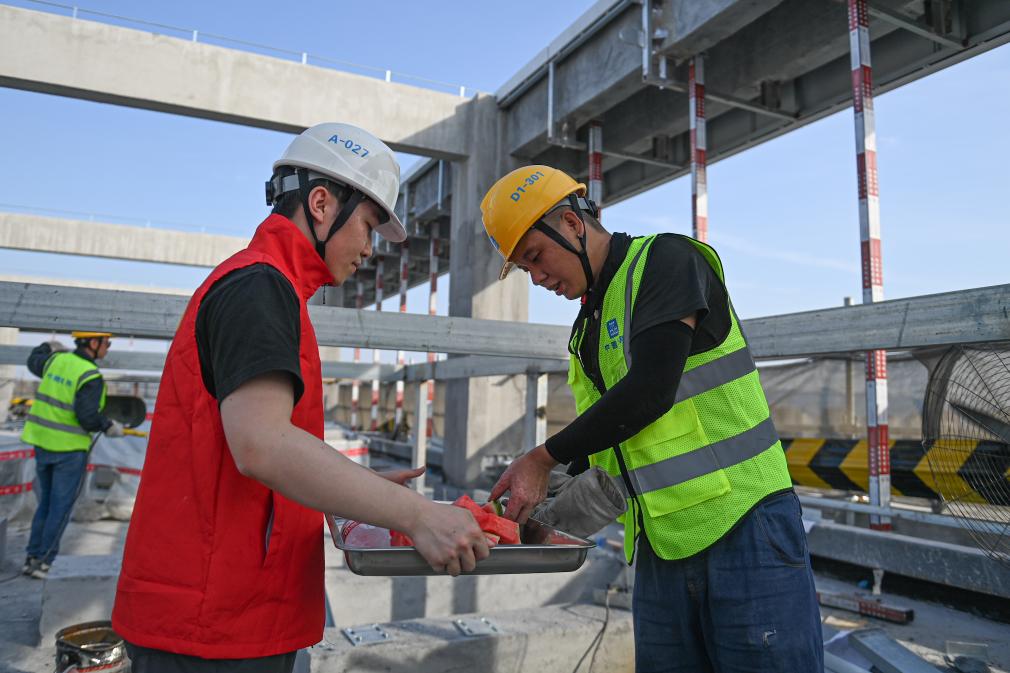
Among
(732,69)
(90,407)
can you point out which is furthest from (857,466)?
(90,407)

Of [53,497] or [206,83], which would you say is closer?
[53,497]

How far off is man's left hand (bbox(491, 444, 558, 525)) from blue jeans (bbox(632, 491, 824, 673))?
44cm

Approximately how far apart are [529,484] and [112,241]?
19.7 meters

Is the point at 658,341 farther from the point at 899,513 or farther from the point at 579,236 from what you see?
the point at 899,513

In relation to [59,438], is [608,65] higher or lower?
higher

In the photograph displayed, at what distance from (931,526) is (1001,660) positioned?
104 inches

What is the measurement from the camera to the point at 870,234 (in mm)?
5875

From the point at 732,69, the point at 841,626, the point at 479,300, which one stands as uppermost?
the point at 732,69

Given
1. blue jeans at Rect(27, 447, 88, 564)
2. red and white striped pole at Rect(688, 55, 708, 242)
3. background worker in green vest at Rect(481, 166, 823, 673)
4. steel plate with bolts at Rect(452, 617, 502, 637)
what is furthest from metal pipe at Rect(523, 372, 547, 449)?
blue jeans at Rect(27, 447, 88, 564)

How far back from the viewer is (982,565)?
420cm

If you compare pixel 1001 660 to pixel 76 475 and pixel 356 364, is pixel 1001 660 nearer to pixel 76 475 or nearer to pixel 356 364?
pixel 76 475

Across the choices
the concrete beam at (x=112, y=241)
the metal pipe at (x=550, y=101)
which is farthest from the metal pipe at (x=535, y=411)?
the concrete beam at (x=112, y=241)

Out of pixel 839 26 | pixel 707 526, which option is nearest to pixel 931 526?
pixel 839 26

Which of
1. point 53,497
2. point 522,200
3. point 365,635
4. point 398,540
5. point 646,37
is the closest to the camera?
point 398,540
